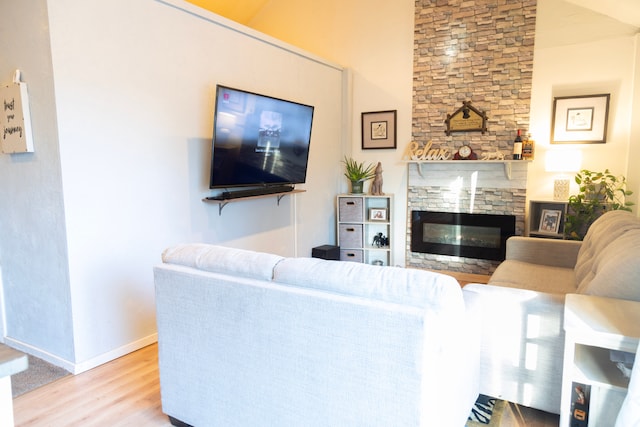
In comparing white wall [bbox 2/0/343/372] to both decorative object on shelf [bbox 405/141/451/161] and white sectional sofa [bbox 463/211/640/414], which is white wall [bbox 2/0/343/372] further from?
white sectional sofa [bbox 463/211/640/414]

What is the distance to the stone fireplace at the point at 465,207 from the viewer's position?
4.57 meters

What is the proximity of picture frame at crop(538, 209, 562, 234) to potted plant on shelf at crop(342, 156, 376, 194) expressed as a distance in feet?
6.42

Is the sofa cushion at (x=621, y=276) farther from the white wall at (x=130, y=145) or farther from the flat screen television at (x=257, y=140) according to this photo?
the white wall at (x=130, y=145)

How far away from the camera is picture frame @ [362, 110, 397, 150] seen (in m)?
5.13

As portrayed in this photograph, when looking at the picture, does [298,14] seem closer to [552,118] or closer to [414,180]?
[414,180]

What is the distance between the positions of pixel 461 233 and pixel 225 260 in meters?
3.66

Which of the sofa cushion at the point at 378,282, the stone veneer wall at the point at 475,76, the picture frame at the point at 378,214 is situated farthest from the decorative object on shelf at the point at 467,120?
the sofa cushion at the point at 378,282

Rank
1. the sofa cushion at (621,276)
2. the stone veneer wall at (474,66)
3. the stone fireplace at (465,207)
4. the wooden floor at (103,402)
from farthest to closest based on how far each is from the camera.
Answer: the stone fireplace at (465,207) < the stone veneer wall at (474,66) < the wooden floor at (103,402) < the sofa cushion at (621,276)

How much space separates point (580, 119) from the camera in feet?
13.7

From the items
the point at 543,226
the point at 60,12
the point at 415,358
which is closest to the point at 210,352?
the point at 415,358

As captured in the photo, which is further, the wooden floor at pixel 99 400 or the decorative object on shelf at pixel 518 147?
the decorative object on shelf at pixel 518 147

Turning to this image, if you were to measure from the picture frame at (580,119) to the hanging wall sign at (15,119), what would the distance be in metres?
4.51

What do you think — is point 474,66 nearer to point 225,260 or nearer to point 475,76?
point 475,76

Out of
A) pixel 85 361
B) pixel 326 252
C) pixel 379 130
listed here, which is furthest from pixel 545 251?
pixel 85 361
